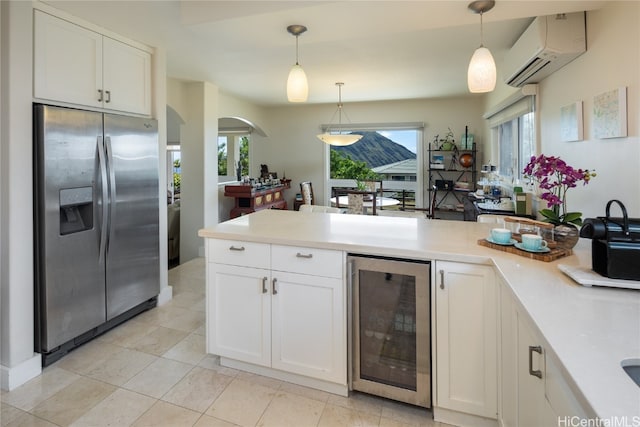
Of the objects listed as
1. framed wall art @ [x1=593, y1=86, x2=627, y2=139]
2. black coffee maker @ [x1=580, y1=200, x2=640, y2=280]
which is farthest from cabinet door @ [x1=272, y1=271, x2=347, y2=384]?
framed wall art @ [x1=593, y1=86, x2=627, y2=139]

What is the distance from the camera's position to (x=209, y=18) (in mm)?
2203

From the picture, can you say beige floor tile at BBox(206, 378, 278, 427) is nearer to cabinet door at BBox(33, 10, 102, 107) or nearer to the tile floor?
the tile floor

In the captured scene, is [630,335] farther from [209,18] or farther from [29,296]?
[29,296]

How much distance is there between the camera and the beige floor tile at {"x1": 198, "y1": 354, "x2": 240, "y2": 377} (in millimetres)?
2060

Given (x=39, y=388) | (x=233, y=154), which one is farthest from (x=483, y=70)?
(x=233, y=154)

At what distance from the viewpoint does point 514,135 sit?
158 inches

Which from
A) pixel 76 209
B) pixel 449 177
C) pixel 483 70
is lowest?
pixel 76 209

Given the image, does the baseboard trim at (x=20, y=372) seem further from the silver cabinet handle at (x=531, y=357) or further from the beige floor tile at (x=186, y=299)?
the silver cabinet handle at (x=531, y=357)

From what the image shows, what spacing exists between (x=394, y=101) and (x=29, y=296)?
5.57 metres

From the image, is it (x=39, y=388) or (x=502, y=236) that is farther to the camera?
(x=39, y=388)

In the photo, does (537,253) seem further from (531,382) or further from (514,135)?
(514,135)

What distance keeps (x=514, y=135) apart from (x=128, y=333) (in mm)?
4496

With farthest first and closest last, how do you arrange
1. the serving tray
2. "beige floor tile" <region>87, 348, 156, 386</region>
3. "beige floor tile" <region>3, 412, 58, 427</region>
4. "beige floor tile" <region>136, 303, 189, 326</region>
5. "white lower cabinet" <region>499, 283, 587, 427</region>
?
"beige floor tile" <region>136, 303, 189, 326</region> < "beige floor tile" <region>87, 348, 156, 386</region> < "beige floor tile" <region>3, 412, 58, 427</region> < the serving tray < "white lower cabinet" <region>499, 283, 587, 427</region>

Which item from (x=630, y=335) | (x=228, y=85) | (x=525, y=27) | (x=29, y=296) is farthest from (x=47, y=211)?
(x=525, y=27)
